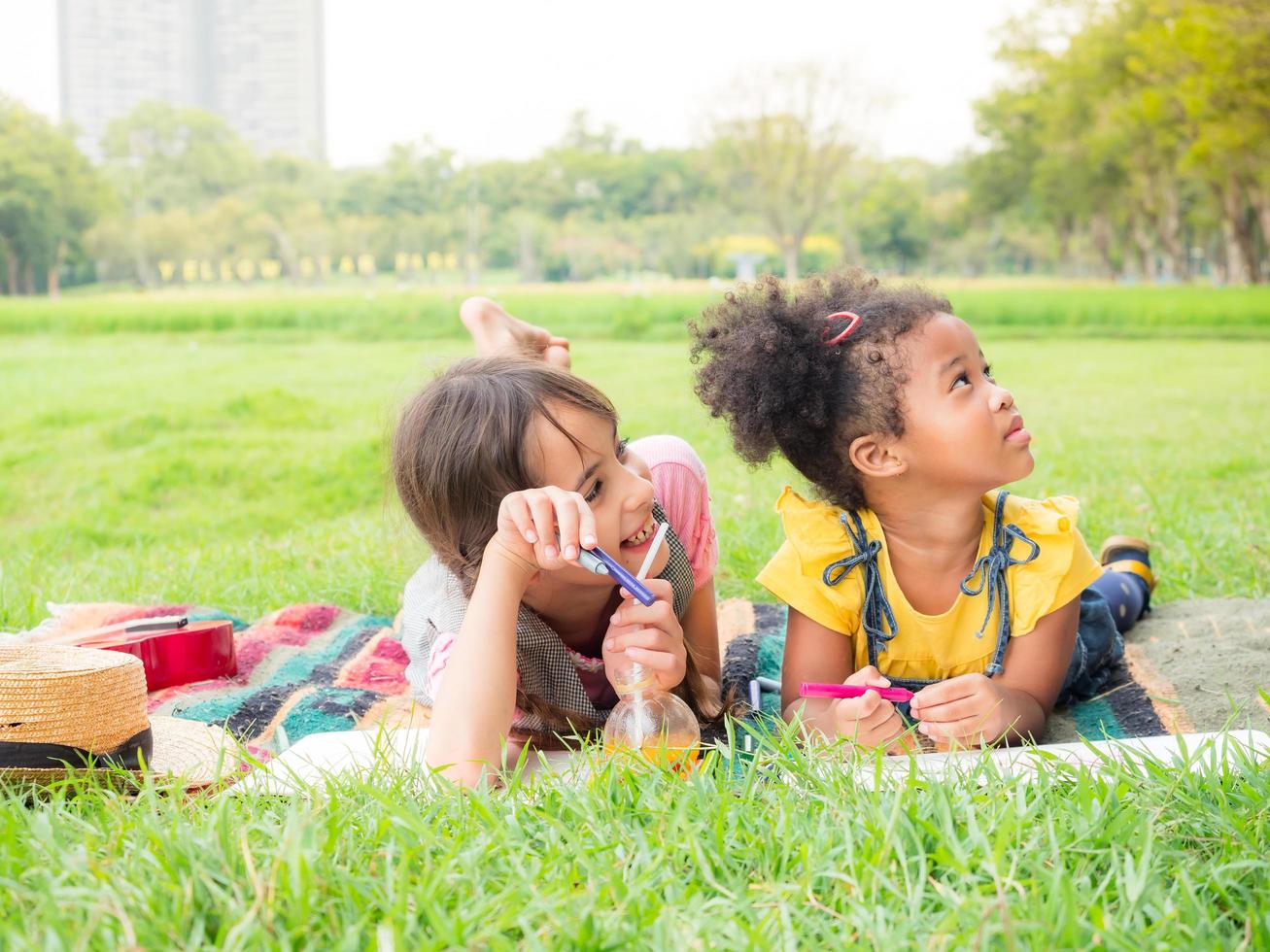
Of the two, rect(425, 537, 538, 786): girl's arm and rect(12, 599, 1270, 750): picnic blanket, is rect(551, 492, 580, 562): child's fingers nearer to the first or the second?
rect(425, 537, 538, 786): girl's arm

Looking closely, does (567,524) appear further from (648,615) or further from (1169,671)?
(1169,671)

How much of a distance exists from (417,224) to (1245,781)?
12256mm

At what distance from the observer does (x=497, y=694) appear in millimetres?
1646

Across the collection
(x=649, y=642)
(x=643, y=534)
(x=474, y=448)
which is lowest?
(x=649, y=642)

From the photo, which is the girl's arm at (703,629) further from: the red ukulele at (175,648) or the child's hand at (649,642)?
the red ukulele at (175,648)

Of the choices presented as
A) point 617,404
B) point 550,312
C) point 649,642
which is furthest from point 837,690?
point 550,312

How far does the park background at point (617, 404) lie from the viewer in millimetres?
1117

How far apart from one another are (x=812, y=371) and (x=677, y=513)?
38cm

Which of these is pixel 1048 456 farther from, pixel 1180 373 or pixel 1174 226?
pixel 1174 226

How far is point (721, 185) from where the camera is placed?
15.6m

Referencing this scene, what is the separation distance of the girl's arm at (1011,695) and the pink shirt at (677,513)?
0.51 metres

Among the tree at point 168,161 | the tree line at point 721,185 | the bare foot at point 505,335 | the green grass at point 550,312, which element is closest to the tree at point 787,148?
the tree line at point 721,185

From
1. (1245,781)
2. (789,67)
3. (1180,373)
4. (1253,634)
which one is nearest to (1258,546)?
(1253,634)

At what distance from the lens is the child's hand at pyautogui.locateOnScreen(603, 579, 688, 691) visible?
5.42ft
